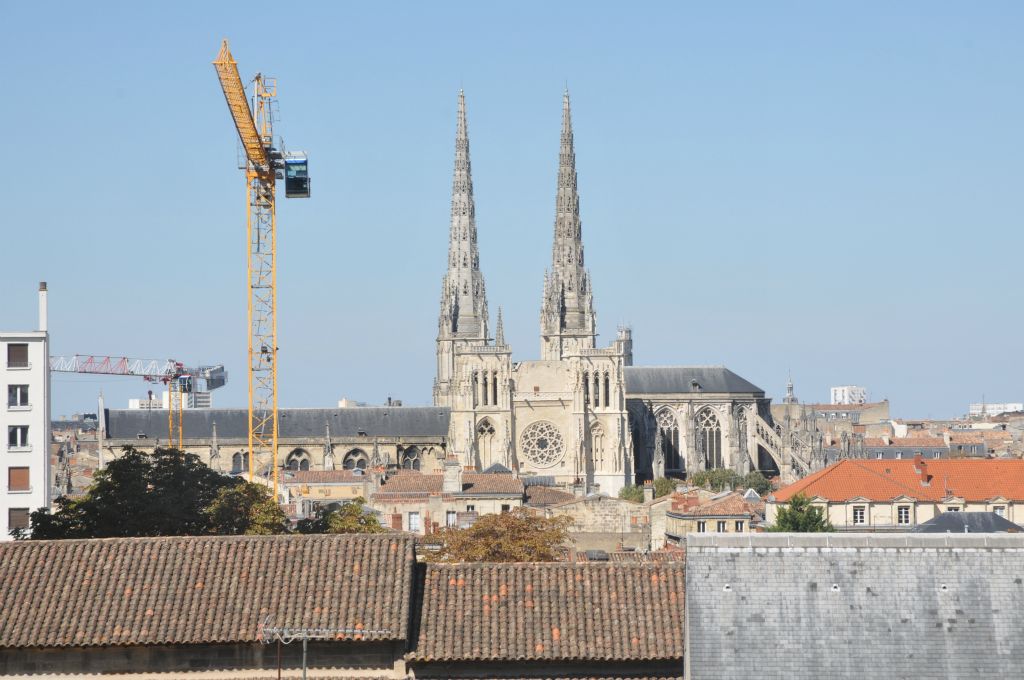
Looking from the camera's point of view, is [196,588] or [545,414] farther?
[545,414]

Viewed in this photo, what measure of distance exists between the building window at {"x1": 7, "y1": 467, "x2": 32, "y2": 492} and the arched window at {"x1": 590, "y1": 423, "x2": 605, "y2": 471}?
235 ft

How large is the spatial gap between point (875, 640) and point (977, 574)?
1941mm

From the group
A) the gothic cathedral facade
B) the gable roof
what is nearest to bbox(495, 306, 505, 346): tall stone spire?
the gothic cathedral facade

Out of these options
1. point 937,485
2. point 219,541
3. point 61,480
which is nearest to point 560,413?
point 61,480

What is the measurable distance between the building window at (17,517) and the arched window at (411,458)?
7761 centimetres

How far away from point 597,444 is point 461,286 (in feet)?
74.3

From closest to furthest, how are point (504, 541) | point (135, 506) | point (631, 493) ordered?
point (135, 506) < point (504, 541) < point (631, 493)

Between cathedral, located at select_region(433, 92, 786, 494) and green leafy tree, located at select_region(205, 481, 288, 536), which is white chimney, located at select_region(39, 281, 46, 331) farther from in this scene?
cathedral, located at select_region(433, 92, 786, 494)

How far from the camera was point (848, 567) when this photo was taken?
28438mm

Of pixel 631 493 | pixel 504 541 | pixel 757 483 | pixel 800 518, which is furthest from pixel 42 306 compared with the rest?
pixel 757 483

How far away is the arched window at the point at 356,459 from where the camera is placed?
14138 centimetres

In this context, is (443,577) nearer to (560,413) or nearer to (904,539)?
(904,539)

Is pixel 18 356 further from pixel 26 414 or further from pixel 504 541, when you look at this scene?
pixel 504 541

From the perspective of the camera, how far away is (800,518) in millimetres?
73312
